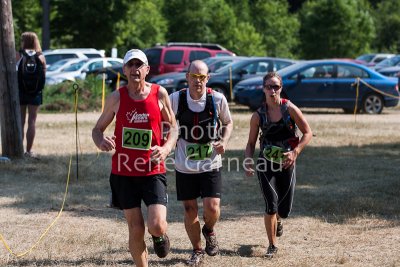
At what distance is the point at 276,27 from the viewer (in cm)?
5966

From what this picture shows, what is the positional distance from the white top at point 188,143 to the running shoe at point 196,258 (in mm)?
719

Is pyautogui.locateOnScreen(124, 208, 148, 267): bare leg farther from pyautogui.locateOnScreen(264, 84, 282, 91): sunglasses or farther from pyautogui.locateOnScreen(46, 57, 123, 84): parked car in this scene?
pyautogui.locateOnScreen(46, 57, 123, 84): parked car

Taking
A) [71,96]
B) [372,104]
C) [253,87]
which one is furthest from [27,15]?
[372,104]

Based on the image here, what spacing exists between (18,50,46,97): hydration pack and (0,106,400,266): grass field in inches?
45.6

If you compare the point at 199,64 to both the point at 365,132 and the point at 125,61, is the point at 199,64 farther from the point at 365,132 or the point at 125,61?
the point at 365,132

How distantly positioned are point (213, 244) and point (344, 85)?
16.3 meters

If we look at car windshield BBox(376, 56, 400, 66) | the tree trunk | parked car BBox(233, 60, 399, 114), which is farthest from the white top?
the tree trunk

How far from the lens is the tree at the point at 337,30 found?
183 feet

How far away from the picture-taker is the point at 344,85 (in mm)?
23359

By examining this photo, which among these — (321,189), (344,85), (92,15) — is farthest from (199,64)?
(92,15)

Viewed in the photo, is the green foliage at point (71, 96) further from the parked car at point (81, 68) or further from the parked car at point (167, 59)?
the parked car at point (81, 68)

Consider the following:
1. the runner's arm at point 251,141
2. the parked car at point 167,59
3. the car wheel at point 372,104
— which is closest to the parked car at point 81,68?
the parked car at point 167,59

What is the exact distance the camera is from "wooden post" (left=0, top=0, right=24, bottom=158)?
13.1 metres

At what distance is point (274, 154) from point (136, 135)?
1.75m
